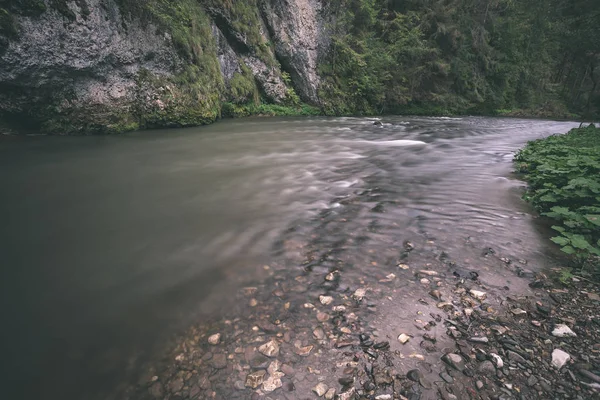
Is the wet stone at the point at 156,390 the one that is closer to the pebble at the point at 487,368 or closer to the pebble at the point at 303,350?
the pebble at the point at 303,350

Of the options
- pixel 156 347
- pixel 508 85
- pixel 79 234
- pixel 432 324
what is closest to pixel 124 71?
pixel 79 234

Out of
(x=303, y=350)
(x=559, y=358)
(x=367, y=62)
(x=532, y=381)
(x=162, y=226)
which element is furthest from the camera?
(x=367, y=62)

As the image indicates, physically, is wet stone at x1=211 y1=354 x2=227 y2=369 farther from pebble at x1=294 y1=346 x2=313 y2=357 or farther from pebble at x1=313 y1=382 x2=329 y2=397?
pebble at x1=313 y1=382 x2=329 y2=397

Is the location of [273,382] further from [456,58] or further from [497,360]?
[456,58]

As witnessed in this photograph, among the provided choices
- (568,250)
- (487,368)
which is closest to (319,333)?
(487,368)

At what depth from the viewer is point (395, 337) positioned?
7.06 ft

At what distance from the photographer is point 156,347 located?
6.85 ft

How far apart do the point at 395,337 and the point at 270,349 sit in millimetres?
884

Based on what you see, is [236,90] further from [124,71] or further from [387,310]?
[387,310]

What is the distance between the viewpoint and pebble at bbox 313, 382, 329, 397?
5.84ft

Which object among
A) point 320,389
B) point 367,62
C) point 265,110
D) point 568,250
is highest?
point 367,62

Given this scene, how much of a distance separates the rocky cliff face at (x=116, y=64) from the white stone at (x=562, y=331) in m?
11.6

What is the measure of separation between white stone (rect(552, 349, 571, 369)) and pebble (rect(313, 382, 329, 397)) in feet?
4.72

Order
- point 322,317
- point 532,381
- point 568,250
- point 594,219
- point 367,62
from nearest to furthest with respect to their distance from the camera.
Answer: point 532,381
point 322,317
point 568,250
point 594,219
point 367,62
